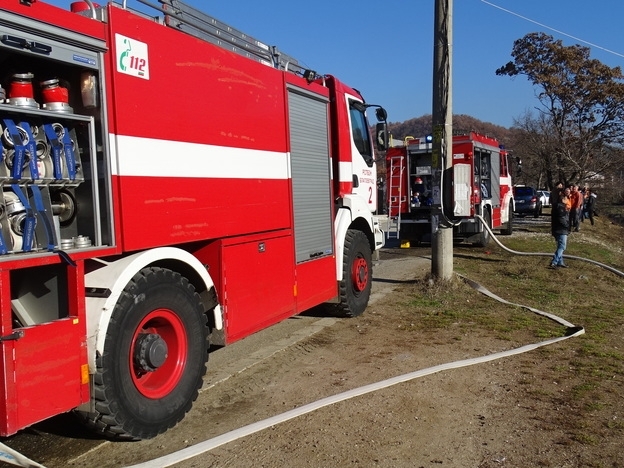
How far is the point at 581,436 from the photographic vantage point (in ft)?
13.5

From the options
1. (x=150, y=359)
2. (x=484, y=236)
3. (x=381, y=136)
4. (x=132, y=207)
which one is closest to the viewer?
(x=132, y=207)

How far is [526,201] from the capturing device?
32.4 meters

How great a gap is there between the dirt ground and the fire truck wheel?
1047 mm

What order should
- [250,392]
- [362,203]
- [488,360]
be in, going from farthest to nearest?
1. [362,203]
2. [488,360]
3. [250,392]

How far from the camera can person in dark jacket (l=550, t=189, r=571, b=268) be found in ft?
38.3

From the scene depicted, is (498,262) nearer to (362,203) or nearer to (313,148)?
(362,203)

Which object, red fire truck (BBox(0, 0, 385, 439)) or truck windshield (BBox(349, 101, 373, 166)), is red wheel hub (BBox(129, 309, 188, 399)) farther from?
truck windshield (BBox(349, 101, 373, 166))

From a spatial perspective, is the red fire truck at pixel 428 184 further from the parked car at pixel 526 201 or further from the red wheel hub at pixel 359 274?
the parked car at pixel 526 201

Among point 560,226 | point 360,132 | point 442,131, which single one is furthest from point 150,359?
point 560,226

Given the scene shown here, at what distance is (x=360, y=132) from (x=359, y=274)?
2028 mm

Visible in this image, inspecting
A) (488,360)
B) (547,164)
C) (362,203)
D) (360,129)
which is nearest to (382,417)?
(488,360)

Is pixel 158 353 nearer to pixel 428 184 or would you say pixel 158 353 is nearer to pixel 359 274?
pixel 359 274

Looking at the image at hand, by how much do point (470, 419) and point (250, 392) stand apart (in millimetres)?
1906

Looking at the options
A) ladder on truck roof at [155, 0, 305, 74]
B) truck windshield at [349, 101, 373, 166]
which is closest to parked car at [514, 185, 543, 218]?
truck windshield at [349, 101, 373, 166]
